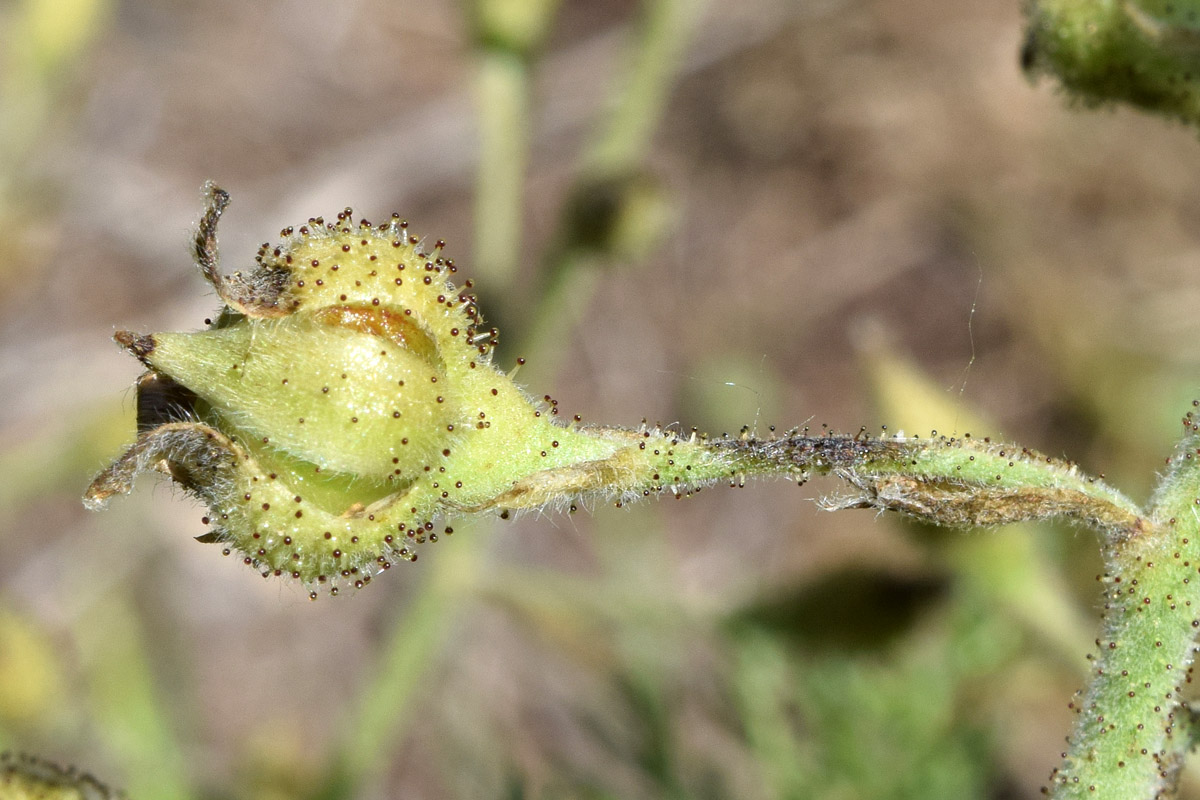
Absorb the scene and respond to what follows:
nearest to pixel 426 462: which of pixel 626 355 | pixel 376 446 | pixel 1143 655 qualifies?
pixel 376 446

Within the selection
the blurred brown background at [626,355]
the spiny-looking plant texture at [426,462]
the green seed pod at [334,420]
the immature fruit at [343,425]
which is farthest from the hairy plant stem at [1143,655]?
the blurred brown background at [626,355]

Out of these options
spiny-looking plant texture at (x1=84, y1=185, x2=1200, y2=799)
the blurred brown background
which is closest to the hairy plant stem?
spiny-looking plant texture at (x1=84, y1=185, x2=1200, y2=799)

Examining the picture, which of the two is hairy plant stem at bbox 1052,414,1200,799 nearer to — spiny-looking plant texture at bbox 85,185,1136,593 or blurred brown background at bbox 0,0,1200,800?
spiny-looking plant texture at bbox 85,185,1136,593

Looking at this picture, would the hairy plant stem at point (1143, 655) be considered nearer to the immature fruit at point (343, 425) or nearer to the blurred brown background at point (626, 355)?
the immature fruit at point (343, 425)

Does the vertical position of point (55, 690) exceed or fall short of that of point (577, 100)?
it falls short

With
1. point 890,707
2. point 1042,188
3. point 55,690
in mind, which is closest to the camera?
point 890,707

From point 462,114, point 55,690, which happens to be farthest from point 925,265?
point 55,690

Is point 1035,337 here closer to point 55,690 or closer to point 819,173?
point 819,173

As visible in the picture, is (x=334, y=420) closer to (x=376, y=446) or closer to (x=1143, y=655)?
(x=376, y=446)

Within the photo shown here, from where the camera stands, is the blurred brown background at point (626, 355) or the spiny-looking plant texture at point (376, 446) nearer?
the spiny-looking plant texture at point (376, 446)

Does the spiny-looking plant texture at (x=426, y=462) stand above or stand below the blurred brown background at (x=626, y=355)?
below
